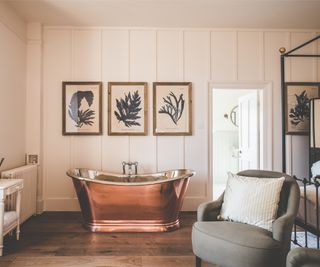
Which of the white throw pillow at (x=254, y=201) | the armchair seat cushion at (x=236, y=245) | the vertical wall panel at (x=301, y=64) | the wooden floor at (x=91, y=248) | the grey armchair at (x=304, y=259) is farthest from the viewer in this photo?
the vertical wall panel at (x=301, y=64)

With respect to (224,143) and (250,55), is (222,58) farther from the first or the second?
(224,143)

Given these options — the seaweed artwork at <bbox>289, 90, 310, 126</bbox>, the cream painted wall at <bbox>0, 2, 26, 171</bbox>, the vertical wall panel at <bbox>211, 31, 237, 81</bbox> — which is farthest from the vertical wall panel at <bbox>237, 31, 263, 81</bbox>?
the cream painted wall at <bbox>0, 2, 26, 171</bbox>

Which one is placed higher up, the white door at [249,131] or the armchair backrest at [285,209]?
the white door at [249,131]

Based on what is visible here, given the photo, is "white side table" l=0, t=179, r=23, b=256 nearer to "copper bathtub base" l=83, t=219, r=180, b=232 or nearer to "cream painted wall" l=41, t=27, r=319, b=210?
"copper bathtub base" l=83, t=219, r=180, b=232

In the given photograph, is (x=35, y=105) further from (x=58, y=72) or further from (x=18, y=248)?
(x=18, y=248)

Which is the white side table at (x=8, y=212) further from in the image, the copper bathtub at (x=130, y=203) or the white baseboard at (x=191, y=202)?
the white baseboard at (x=191, y=202)

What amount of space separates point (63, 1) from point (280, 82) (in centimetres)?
328

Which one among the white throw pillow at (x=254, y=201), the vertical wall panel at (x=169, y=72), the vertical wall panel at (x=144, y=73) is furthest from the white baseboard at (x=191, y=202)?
the white throw pillow at (x=254, y=201)

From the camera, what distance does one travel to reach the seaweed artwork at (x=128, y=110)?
3.95 m

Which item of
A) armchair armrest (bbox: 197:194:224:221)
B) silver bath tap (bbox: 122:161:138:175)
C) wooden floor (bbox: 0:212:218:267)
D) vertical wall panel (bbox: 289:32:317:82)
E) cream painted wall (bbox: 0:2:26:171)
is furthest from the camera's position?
vertical wall panel (bbox: 289:32:317:82)

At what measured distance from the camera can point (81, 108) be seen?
155 inches

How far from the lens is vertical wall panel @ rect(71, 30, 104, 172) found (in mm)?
3945

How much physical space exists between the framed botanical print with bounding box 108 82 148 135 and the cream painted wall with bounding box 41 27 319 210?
0.35 ft

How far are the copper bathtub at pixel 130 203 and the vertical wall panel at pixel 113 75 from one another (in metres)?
0.86
